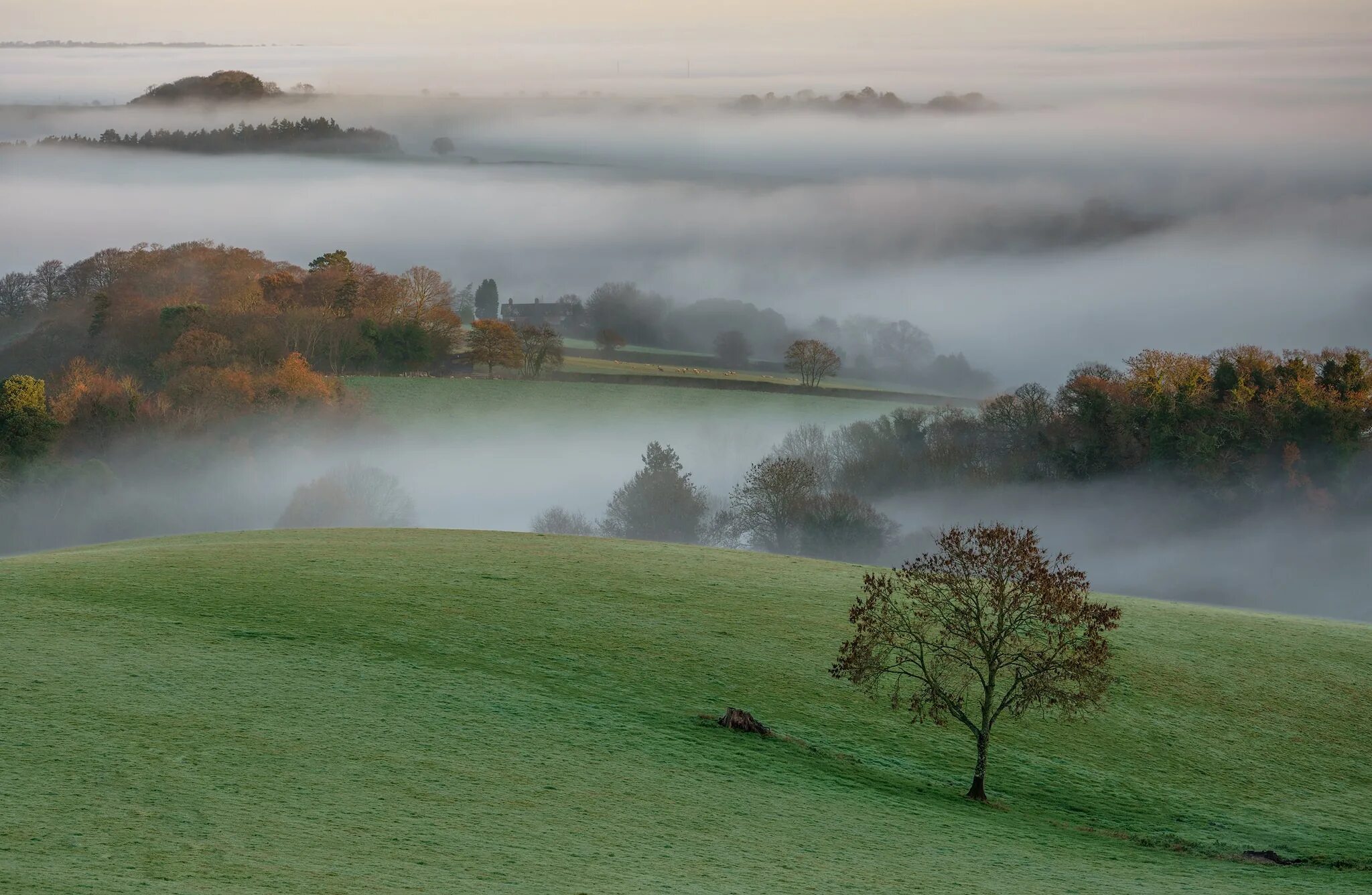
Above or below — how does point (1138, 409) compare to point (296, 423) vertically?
above

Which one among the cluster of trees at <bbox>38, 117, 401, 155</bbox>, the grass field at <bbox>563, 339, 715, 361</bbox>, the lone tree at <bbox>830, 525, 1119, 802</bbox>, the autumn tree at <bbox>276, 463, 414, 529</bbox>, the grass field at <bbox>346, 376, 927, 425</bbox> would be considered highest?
the cluster of trees at <bbox>38, 117, 401, 155</bbox>

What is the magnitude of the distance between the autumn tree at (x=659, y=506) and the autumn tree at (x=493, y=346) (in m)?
26.1

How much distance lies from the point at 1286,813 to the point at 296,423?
77.0 m

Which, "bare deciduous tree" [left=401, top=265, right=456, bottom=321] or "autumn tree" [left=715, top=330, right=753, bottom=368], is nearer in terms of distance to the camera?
"bare deciduous tree" [left=401, top=265, right=456, bottom=321]

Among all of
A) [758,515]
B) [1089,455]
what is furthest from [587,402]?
[1089,455]

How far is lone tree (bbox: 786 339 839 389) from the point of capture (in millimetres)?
123688

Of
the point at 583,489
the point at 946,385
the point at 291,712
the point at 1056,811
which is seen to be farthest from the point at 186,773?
the point at 946,385

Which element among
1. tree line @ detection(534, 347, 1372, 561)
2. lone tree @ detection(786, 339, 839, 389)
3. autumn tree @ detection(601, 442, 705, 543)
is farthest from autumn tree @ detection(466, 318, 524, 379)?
lone tree @ detection(786, 339, 839, 389)

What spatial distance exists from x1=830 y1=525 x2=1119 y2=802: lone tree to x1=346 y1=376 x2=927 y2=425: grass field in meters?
83.7

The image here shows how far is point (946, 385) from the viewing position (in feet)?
424

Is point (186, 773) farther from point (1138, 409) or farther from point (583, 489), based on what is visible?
point (583, 489)

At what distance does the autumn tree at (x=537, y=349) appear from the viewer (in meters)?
116

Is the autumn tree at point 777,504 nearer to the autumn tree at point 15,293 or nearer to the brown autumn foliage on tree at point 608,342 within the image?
the brown autumn foliage on tree at point 608,342

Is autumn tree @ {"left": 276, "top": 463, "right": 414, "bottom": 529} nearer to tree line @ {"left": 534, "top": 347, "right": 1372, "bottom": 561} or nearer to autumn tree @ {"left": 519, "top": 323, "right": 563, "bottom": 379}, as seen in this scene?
tree line @ {"left": 534, "top": 347, "right": 1372, "bottom": 561}
